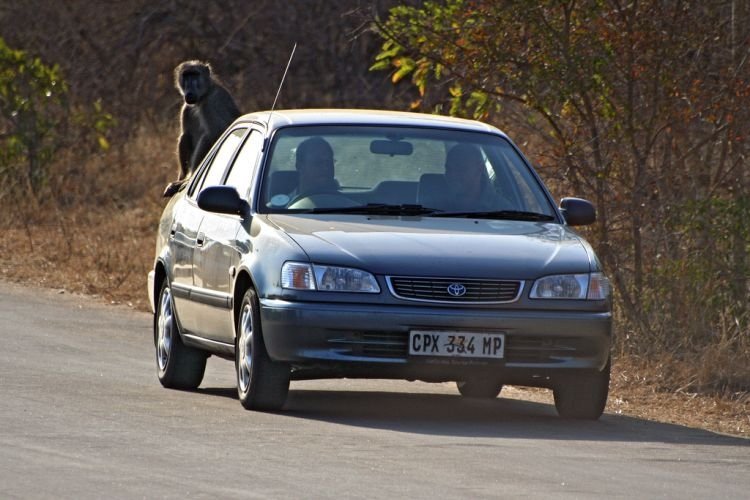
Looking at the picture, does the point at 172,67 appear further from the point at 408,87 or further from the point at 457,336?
the point at 457,336

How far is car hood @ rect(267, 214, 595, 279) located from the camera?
356 inches

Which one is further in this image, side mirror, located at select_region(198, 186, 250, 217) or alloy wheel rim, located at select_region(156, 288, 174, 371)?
alloy wheel rim, located at select_region(156, 288, 174, 371)

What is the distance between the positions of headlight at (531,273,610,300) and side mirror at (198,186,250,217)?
1677 mm

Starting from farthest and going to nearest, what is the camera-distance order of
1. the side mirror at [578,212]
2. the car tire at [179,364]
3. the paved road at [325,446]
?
the car tire at [179,364]
the side mirror at [578,212]
the paved road at [325,446]

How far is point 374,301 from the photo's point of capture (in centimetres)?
897

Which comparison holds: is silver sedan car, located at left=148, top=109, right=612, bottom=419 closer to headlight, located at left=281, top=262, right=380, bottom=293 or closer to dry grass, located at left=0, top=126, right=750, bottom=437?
headlight, located at left=281, top=262, right=380, bottom=293

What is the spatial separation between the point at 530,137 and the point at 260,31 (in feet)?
42.8

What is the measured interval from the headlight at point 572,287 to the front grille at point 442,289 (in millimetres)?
162

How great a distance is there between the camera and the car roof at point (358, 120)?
10.4 m

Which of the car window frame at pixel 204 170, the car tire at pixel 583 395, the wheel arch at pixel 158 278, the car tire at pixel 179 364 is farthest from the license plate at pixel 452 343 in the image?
the wheel arch at pixel 158 278

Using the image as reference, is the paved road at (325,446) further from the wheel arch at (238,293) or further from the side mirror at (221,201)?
the side mirror at (221,201)

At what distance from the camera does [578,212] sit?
33.4 ft

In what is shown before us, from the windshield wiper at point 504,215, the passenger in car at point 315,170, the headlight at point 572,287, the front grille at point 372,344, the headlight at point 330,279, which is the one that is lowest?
the front grille at point 372,344

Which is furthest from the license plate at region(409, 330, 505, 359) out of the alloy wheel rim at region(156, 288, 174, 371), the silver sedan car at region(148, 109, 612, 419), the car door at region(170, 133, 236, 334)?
the alloy wheel rim at region(156, 288, 174, 371)
